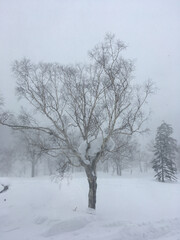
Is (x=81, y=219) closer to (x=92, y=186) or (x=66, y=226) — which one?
(x=66, y=226)

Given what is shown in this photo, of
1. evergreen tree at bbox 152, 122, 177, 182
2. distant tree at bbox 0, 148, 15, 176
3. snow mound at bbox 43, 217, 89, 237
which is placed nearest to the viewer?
snow mound at bbox 43, 217, 89, 237

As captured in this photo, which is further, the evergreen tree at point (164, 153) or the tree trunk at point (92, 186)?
the evergreen tree at point (164, 153)

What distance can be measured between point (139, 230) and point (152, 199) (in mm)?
9084

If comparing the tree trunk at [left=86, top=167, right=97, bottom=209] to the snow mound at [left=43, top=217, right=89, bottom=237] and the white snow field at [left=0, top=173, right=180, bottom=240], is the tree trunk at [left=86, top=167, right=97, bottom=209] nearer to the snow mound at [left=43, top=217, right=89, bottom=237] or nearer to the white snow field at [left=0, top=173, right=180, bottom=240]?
the white snow field at [left=0, top=173, right=180, bottom=240]

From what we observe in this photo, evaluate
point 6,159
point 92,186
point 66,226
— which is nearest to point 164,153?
point 92,186

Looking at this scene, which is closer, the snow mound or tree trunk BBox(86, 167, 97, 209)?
the snow mound

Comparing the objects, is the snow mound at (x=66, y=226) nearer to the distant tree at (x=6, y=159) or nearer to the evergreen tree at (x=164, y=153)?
the evergreen tree at (x=164, y=153)

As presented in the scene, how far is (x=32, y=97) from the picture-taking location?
33.1ft

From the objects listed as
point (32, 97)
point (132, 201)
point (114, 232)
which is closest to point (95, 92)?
point (32, 97)

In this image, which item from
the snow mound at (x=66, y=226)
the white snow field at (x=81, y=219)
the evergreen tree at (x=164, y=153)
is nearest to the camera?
the white snow field at (x=81, y=219)

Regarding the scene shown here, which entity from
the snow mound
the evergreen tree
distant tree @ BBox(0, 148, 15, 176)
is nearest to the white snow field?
the snow mound

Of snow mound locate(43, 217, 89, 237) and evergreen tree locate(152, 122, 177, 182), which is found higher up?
evergreen tree locate(152, 122, 177, 182)

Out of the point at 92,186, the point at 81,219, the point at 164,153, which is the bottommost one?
the point at 81,219

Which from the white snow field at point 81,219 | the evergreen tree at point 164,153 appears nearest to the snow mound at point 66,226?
the white snow field at point 81,219
